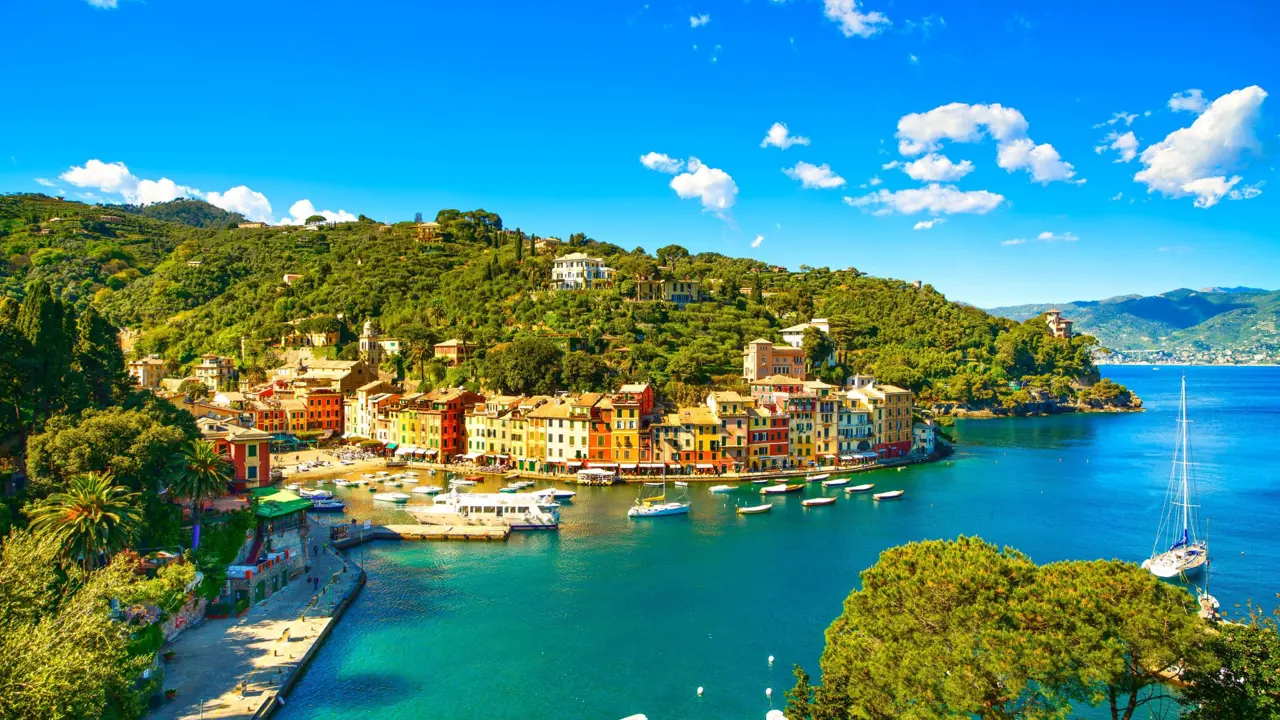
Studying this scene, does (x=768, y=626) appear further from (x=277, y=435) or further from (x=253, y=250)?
(x=253, y=250)

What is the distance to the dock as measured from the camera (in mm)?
38831

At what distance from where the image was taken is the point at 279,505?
30.2m

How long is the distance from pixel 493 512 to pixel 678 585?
14.5 meters

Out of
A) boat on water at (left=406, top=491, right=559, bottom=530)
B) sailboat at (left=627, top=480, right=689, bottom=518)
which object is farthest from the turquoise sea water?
boat on water at (left=406, top=491, right=559, bottom=530)

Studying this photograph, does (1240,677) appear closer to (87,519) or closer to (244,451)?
(87,519)

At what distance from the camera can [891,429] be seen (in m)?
63.8

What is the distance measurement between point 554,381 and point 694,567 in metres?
34.7

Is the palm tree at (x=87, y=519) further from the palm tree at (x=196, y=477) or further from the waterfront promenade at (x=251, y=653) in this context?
the palm tree at (x=196, y=477)

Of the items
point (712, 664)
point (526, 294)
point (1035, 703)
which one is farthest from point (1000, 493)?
point (526, 294)

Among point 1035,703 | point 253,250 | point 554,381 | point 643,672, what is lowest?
point 643,672

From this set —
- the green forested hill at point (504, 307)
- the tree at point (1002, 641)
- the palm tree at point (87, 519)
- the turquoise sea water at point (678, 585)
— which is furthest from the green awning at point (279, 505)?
the green forested hill at point (504, 307)

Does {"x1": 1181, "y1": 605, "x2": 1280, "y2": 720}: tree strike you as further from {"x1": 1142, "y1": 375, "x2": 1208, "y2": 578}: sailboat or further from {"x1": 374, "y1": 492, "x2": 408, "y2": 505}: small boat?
{"x1": 374, "y1": 492, "x2": 408, "y2": 505}: small boat

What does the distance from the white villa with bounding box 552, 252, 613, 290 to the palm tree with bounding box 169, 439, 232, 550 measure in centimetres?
6468

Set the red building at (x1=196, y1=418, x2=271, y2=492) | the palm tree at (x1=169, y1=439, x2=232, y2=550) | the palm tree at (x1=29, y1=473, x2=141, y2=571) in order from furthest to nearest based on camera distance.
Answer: the red building at (x1=196, y1=418, x2=271, y2=492) < the palm tree at (x1=169, y1=439, x2=232, y2=550) < the palm tree at (x1=29, y1=473, x2=141, y2=571)
